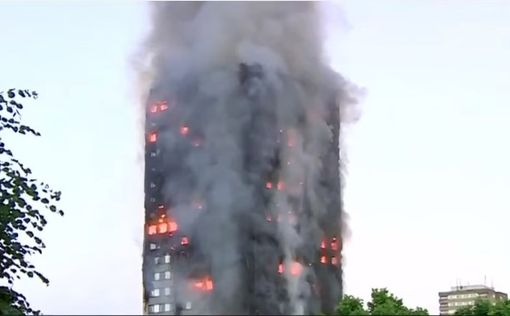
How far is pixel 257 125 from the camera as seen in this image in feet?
281

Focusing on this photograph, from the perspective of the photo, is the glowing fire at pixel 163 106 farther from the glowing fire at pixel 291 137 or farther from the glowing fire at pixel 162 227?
the glowing fire at pixel 291 137

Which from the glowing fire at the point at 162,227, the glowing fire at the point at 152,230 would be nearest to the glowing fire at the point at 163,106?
the glowing fire at the point at 162,227

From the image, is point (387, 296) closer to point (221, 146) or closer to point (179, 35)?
point (221, 146)

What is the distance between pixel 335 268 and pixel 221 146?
25802mm

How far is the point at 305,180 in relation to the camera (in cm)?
8469

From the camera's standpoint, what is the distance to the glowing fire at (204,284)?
61.5ft

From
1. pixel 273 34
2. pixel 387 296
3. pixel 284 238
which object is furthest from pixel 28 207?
pixel 273 34

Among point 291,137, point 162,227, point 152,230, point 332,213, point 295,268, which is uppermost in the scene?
point 291,137

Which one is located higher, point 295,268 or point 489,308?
point 295,268

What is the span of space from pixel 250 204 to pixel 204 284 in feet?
152

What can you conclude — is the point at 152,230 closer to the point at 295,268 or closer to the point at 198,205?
the point at 295,268

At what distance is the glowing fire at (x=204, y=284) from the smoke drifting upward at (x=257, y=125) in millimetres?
42161

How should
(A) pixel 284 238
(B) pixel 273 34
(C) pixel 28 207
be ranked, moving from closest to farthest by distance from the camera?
(C) pixel 28 207
(A) pixel 284 238
(B) pixel 273 34

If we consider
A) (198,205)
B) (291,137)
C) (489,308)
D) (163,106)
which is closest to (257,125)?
(291,137)
